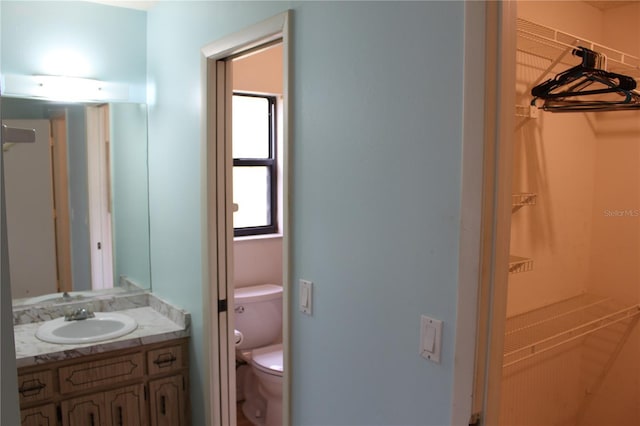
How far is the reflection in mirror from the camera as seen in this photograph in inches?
99.3

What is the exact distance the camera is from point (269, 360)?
296cm

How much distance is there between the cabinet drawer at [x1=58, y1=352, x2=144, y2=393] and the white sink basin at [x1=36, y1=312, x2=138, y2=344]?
120 mm

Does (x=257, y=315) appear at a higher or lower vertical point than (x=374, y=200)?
lower

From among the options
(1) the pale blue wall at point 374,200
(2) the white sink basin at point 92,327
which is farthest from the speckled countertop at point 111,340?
(1) the pale blue wall at point 374,200

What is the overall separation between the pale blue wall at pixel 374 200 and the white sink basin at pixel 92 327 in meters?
1.11

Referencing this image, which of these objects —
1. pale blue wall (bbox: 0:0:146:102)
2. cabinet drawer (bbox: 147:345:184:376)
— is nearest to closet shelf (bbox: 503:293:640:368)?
cabinet drawer (bbox: 147:345:184:376)

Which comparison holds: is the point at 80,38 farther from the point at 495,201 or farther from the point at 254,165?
the point at 495,201

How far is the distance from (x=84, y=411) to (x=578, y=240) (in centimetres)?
243

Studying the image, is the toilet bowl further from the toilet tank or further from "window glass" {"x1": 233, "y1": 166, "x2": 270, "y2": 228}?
"window glass" {"x1": 233, "y1": 166, "x2": 270, "y2": 228}

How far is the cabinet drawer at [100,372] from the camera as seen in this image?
7.37 feet

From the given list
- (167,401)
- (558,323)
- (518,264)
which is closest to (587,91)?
(518,264)

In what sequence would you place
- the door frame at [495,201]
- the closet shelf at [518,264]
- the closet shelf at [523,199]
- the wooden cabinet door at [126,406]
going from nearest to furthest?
the door frame at [495,201] → the closet shelf at [518,264] → the closet shelf at [523,199] → the wooden cabinet door at [126,406]

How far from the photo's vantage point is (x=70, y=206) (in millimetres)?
2682

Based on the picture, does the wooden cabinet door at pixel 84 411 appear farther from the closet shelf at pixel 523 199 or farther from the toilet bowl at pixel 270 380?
the closet shelf at pixel 523 199
